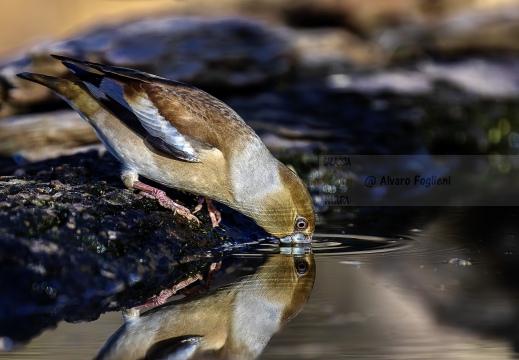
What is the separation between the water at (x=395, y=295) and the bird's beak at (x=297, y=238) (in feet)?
0.29

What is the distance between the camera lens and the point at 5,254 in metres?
5.39

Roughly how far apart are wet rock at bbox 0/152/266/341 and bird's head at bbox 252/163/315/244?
365 millimetres

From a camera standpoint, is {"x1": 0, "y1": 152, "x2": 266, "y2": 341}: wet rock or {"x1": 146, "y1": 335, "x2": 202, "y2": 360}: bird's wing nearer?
→ {"x1": 146, "y1": 335, "x2": 202, "y2": 360}: bird's wing

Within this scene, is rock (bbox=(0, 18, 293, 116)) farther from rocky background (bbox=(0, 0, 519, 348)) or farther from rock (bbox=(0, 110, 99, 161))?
rock (bbox=(0, 110, 99, 161))

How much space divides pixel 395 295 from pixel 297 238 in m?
1.41

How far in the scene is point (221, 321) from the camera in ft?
16.9

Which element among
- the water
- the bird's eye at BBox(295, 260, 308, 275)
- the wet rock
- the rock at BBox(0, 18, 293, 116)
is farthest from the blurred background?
the bird's eye at BBox(295, 260, 308, 275)

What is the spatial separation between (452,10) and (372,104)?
3.70 m

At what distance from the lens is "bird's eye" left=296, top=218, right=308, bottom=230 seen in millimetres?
6875

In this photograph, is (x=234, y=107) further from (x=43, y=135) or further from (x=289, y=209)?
(x=289, y=209)

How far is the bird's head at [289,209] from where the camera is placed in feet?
22.5

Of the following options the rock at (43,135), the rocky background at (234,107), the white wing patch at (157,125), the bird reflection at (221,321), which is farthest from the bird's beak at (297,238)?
the rock at (43,135)

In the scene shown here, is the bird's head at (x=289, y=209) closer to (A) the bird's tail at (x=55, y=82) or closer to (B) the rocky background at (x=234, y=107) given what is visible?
(B) the rocky background at (x=234, y=107)

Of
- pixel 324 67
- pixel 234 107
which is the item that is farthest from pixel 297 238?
pixel 324 67
